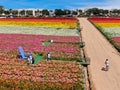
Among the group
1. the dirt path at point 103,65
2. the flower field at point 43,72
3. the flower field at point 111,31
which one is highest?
the flower field at point 43,72

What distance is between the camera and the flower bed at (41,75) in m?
20.7

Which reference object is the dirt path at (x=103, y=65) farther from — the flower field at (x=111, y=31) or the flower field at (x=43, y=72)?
the flower field at (x=111, y=31)

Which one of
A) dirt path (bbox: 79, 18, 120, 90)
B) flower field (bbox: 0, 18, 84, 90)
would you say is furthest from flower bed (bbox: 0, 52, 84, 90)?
dirt path (bbox: 79, 18, 120, 90)

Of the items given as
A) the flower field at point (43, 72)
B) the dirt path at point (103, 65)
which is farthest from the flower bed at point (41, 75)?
the dirt path at point (103, 65)

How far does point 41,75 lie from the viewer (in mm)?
23547

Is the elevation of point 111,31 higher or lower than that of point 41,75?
lower

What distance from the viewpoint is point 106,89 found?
69.2 feet

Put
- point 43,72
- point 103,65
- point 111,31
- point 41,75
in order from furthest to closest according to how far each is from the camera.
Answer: point 111,31
point 103,65
point 43,72
point 41,75

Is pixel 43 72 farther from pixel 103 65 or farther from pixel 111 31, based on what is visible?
pixel 111 31

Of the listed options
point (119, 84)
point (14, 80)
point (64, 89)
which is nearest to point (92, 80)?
point (119, 84)

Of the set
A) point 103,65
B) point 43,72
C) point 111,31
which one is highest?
point 43,72

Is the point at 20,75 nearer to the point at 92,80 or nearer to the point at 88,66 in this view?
the point at 92,80

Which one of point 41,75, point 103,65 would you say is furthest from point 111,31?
point 41,75

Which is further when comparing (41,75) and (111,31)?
(111,31)
